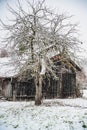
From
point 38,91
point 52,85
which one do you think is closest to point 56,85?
point 52,85

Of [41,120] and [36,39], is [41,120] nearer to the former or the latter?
[41,120]

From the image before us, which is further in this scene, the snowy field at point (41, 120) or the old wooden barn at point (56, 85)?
the old wooden barn at point (56, 85)

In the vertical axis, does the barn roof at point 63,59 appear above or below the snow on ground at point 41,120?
above

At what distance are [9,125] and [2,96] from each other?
11169 millimetres

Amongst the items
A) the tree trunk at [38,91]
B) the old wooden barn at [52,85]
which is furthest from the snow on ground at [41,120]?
the old wooden barn at [52,85]

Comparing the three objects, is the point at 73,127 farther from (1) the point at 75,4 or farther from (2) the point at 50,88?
(2) the point at 50,88

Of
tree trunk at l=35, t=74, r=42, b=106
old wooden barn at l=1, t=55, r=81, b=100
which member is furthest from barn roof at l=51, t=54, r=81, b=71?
tree trunk at l=35, t=74, r=42, b=106

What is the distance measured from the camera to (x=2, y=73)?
74.2ft

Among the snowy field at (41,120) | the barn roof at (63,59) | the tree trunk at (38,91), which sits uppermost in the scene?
the barn roof at (63,59)

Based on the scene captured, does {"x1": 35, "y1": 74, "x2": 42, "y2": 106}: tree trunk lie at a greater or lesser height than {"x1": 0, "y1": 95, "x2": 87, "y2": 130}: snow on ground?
greater

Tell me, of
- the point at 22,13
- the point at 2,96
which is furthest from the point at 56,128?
the point at 2,96

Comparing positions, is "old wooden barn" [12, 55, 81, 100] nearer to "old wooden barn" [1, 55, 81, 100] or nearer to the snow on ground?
"old wooden barn" [1, 55, 81, 100]

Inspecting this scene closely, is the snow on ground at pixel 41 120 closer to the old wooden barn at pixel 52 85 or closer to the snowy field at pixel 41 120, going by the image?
the snowy field at pixel 41 120

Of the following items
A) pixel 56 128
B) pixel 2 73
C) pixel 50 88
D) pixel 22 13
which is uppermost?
pixel 22 13
